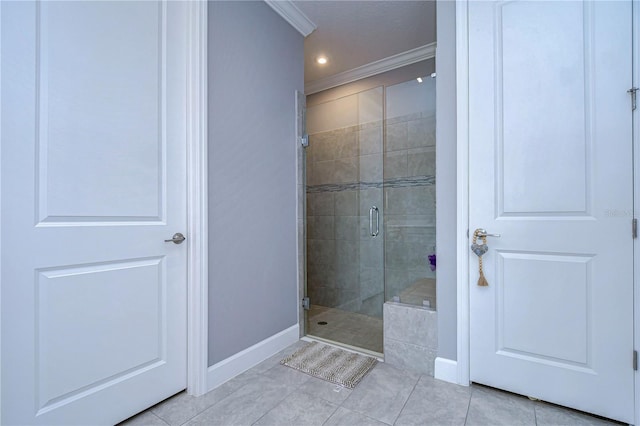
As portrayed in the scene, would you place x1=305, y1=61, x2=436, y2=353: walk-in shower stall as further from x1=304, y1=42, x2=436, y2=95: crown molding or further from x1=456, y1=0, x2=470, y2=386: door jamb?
x1=456, y1=0, x2=470, y2=386: door jamb

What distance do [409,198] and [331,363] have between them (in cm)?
163

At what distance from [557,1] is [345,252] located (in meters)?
2.42

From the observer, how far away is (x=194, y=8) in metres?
1.70

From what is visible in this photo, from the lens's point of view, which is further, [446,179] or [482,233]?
[446,179]

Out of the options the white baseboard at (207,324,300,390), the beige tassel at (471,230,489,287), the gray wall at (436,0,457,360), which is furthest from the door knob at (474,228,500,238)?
the white baseboard at (207,324,300,390)

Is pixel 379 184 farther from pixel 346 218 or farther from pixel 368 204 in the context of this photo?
pixel 346 218

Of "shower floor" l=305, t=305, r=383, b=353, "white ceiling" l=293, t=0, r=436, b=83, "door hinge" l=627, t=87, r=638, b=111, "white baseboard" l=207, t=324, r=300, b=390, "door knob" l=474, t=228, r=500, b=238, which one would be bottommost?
"shower floor" l=305, t=305, r=383, b=353

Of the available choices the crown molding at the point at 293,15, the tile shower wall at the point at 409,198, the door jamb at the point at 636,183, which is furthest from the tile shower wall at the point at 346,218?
the door jamb at the point at 636,183

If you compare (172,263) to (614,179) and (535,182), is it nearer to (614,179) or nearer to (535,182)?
(535,182)

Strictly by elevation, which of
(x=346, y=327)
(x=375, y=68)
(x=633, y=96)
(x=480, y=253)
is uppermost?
(x=375, y=68)

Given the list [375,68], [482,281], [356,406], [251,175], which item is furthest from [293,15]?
[356,406]

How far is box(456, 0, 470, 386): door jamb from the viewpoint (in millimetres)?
1777

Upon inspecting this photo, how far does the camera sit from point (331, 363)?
205cm

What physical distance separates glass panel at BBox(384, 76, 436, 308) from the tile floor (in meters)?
1.10
